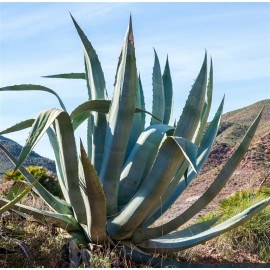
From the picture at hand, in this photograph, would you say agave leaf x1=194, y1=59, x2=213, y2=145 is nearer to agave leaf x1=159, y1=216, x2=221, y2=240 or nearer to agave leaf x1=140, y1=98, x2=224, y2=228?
agave leaf x1=140, y1=98, x2=224, y2=228

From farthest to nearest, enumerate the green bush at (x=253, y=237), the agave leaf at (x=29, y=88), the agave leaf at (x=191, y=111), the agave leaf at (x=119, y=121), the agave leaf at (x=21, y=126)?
the green bush at (x=253, y=237) < the agave leaf at (x=191, y=111) < the agave leaf at (x=29, y=88) < the agave leaf at (x=119, y=121) < the agave leaf at (x=21, y=126)

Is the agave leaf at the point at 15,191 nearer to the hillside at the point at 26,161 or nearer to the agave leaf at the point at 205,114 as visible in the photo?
the agave leaf at the point at 205,114

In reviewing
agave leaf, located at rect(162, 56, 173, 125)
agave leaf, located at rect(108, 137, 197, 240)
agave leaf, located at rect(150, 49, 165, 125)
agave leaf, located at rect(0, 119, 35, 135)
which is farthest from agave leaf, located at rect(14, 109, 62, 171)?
agave leaf, located at rect(162, 56, 173, 125)

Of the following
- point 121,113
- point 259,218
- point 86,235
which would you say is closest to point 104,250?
point 86,235

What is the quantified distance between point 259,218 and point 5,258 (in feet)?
13.6

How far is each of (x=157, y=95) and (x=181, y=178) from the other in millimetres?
871

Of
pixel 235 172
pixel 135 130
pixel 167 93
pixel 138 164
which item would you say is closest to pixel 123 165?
pixel 138 164

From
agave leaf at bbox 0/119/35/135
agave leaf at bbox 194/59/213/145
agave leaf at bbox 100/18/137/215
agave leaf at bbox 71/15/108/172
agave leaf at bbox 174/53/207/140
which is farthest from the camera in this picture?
agave leaf at bbox 194/59/213/145

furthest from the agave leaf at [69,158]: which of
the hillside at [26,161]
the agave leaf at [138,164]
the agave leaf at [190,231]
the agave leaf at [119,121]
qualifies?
the hillside at [26,161]

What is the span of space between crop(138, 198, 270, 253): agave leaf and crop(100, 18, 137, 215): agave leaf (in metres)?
0.54

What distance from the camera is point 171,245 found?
6266mm

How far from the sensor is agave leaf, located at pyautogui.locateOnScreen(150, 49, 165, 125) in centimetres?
684

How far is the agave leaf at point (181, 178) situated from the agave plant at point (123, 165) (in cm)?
1

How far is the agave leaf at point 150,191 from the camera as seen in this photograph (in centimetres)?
568
